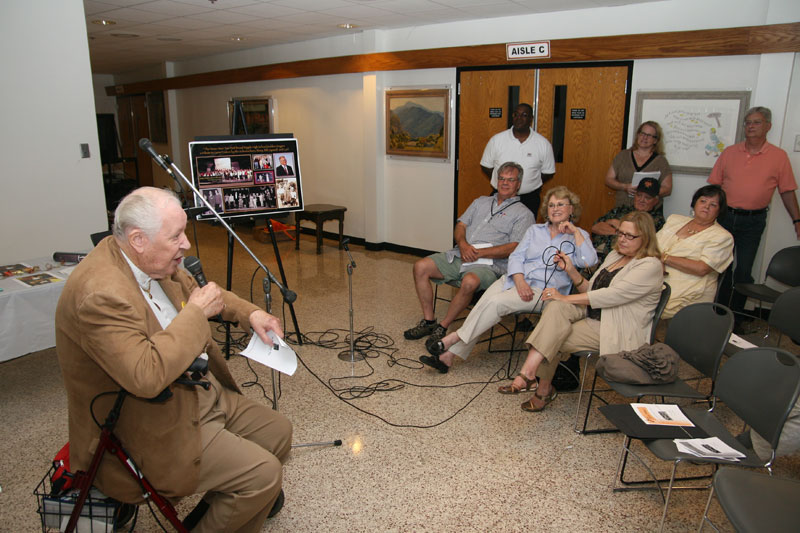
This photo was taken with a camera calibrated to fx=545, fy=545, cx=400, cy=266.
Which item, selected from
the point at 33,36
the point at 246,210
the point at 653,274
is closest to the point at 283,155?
the point at 246,210

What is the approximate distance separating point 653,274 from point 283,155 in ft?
8.69

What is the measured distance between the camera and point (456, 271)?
163 inches

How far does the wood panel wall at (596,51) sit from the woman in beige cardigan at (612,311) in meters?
2.34

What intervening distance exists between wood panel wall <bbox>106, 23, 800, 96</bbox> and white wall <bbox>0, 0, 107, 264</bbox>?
10.9 feet

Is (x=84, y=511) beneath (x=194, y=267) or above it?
beneath

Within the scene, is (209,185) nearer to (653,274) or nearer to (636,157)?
(653,274)

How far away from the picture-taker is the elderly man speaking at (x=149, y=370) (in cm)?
156

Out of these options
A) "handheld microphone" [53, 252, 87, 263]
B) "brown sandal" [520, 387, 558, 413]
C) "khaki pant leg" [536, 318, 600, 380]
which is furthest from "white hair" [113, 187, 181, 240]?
"brown sandal" [520, 387, 558, 413]

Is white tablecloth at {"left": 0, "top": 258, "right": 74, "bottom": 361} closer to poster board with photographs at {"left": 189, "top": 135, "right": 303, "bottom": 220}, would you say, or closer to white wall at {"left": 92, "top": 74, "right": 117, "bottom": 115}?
poster board with photographs at {"left": 189, "top": 135, "right": 303, "bottom": 220}

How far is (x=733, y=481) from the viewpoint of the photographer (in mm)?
1808

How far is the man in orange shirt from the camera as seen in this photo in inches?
162

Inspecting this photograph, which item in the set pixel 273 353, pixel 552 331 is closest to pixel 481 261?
pixel 552 331

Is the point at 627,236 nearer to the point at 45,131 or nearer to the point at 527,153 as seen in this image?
the point at 527,153

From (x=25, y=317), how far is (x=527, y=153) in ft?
13.4
